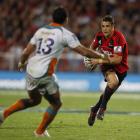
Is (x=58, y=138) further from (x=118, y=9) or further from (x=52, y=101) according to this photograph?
(x=118, y=9)

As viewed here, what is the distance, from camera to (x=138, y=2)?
91.1 feet

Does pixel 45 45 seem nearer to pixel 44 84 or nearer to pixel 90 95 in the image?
pixel 44 84

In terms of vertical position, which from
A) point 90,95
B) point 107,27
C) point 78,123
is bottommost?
point 90,95

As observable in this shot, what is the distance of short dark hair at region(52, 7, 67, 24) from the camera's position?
10289 millimetres

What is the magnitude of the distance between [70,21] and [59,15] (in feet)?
51.7

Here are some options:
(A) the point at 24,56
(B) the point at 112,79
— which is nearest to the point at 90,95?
(B) the point at 112,79

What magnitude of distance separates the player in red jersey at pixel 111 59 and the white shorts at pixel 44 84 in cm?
226

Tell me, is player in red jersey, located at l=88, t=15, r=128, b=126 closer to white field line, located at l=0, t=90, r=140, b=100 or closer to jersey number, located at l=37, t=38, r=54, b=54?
jersey number, located at l=37, t=38, r=54, b=54

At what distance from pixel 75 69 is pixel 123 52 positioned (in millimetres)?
11629

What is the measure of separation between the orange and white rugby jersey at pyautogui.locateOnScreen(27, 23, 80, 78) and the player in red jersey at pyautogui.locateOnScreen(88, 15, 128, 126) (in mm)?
2242

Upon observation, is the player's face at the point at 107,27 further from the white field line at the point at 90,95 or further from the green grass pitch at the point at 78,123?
the white field line at the point at 90,95

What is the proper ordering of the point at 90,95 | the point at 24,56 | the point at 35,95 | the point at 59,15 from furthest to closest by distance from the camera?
1. the point at 90,95
2. the point at 35,95
3. the point at 24,56
4. the point at 59,15

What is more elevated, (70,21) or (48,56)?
(48,56)

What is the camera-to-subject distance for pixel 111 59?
12570 millimetres
